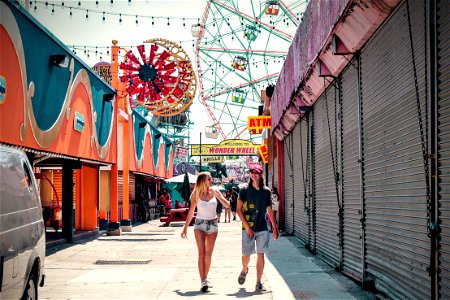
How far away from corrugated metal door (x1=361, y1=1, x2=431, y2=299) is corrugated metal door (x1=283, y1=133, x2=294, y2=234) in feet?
33.3

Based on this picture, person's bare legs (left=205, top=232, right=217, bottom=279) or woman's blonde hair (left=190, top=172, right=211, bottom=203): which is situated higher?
woman's blonde hair (left=190, top=172, right=211, bottom=203)

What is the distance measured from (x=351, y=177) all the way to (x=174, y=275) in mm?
3500

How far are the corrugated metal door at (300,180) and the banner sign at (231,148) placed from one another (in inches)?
1623

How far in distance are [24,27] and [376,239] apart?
8.14 m

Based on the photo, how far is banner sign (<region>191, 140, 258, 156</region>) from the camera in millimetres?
60334

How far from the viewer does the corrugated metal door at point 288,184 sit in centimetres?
1869

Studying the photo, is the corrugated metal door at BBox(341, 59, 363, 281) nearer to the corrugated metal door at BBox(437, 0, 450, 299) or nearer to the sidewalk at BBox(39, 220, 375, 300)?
the sidewalk at BBox(39, 220, 375, 300)

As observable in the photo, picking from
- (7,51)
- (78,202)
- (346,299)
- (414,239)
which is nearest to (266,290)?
(346,299)

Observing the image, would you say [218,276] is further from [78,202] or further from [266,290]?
[78,202]

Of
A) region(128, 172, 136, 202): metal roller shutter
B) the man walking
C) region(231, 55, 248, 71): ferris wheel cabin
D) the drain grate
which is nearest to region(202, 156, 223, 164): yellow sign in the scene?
region(231, 55, 248, 71): ferris wheel cabin

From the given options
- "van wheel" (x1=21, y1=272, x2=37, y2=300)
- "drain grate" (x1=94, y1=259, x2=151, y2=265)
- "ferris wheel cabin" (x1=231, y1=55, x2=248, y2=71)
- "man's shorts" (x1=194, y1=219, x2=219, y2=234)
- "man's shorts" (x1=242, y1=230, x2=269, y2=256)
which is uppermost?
"ferris wheel cabin" (x1=231, y1=55, x2=248, y2=71)

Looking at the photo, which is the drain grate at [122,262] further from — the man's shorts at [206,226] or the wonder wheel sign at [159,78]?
the wonder wheel sign at [159,78]


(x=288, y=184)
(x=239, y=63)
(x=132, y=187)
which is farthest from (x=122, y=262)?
(x=239, y=63)

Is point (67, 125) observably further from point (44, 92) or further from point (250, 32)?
point (250, 32)
